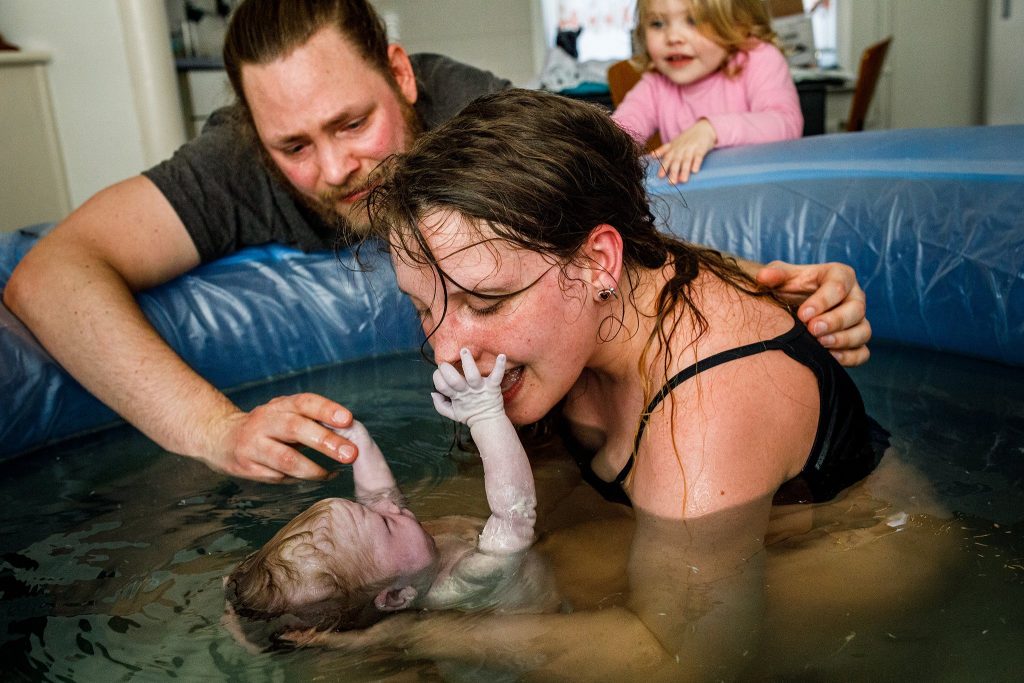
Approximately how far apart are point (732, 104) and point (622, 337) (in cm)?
206

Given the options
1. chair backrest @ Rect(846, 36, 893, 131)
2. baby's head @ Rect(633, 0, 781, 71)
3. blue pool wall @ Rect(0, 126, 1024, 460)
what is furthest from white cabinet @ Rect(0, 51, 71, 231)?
chair backrest @ Rect(846, 36, 893, 131)

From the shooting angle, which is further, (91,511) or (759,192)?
(759,192)

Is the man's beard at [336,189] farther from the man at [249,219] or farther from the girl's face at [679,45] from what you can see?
the girl's face at [679,45]

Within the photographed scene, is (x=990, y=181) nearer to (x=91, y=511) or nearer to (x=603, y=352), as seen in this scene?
(x=603, y=352)

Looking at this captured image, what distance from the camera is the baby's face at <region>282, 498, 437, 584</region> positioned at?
4.19 feet

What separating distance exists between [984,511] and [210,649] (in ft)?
3.74

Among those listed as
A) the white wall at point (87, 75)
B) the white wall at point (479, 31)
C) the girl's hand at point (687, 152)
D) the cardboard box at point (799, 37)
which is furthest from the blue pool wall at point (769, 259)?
the white wall at point (479, 31)

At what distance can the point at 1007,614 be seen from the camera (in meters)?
1.19

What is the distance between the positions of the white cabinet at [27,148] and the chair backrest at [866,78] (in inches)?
149

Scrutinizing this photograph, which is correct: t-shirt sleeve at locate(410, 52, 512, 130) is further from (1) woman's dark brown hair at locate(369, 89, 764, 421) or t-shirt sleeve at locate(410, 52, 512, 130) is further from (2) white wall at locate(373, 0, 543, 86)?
(2) white wall at locate(373, 0, 543, 86)

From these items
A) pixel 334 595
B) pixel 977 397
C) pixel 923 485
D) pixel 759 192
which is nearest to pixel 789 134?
pixel 759 192

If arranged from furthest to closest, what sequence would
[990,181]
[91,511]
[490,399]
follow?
[990,181] < [91,511] < [490,399]

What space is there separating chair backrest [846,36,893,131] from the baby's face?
414 centimetres

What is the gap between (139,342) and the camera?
1903 mm
